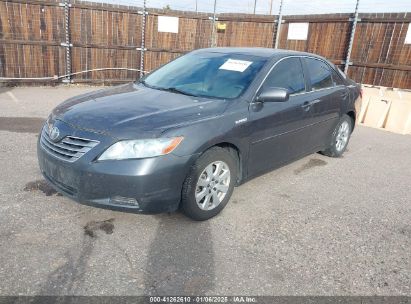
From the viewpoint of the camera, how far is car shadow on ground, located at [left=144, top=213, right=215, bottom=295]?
105 inches

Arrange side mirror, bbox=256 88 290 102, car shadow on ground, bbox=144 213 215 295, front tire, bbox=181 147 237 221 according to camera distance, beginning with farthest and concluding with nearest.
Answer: side mirror, bbox=256 88 290 102 < front tire, bbox=181 147 237 221 < car shadow on ground, bbox=144 213 215 295

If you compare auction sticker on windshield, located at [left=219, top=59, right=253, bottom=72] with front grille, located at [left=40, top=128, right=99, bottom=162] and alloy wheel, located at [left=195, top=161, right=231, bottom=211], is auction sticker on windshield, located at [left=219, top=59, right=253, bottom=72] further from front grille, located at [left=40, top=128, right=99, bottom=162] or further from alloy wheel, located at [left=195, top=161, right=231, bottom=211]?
front grille, located at [left=40, top=128, right=99, bottom=162]

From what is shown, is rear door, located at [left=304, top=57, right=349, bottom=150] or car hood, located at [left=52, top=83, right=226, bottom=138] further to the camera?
rear door, located at [left=304, top=57, right=349, bottom=150]

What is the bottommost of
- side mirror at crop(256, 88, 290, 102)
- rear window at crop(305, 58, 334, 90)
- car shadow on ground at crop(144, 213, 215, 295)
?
car shadow on ground at crop(144, 213, 215, 295)

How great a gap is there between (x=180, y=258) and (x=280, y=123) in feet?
6.37

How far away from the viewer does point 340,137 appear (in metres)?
5.88

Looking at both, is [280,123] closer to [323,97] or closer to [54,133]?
[323,97]

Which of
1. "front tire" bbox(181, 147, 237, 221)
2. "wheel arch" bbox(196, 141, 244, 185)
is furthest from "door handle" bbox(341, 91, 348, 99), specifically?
"front tire" bbox(181, 147, 237, 221)

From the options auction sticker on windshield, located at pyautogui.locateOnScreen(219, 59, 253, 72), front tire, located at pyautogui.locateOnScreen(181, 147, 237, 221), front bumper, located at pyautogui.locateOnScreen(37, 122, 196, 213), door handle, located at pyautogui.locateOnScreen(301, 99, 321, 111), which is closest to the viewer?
front bumper, located at pyautogui.locateOnScreen(37, 122, 196, 213)

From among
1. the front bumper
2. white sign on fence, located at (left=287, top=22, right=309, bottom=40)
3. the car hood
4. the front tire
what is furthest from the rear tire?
white sign on fence, located at (left=287, top=22, right=309, bottom=40)

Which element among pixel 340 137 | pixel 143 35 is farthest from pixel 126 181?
pixel 143 35

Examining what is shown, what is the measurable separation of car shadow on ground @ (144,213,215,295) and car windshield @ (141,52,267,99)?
1352mm

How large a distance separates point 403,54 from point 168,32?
22.7 feet

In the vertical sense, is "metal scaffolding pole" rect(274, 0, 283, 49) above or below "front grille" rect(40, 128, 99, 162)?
above
